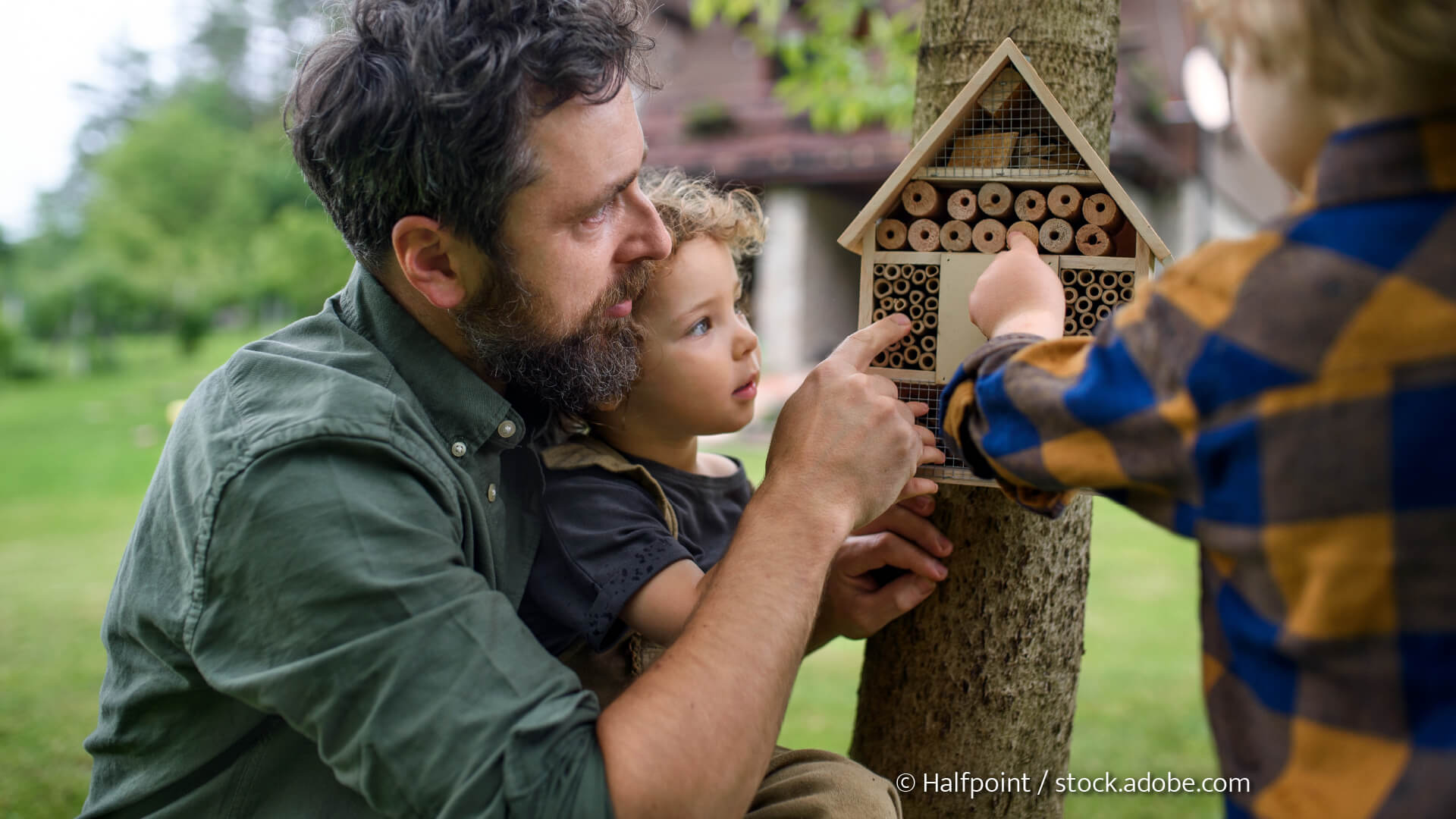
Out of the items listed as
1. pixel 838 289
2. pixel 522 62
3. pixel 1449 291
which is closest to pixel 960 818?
pixel 1449 291

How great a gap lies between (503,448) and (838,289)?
40.7 feet

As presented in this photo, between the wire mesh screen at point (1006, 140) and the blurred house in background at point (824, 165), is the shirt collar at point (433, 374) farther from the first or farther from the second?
the blurred house in background at point (824, 165)

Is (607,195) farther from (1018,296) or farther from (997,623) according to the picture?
(997,623)

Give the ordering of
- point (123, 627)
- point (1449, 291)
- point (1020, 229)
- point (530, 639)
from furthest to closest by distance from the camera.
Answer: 1. point (1020, 229)
2. point (123, 627)
3. point (530, 639)
4. point (1449, 291)

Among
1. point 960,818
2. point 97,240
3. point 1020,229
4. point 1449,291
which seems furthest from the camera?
point 97,240

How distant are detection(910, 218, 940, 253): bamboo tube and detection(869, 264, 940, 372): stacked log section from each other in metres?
0.03

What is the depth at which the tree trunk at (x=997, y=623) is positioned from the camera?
2.04m

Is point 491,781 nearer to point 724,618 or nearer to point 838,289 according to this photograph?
point 724,618

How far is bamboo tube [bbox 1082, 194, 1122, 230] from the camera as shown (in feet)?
5.85

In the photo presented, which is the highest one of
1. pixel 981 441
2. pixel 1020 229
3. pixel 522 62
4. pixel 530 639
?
pixel 522 62

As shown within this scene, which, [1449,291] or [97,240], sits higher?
[1449,291]

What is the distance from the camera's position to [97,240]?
22.1m

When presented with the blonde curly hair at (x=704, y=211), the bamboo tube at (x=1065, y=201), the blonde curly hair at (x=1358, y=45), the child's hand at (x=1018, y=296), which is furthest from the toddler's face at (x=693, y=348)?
the blonde curly hair at (x=1358, y=45)

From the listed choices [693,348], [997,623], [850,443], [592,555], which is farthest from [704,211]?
[997,623]
